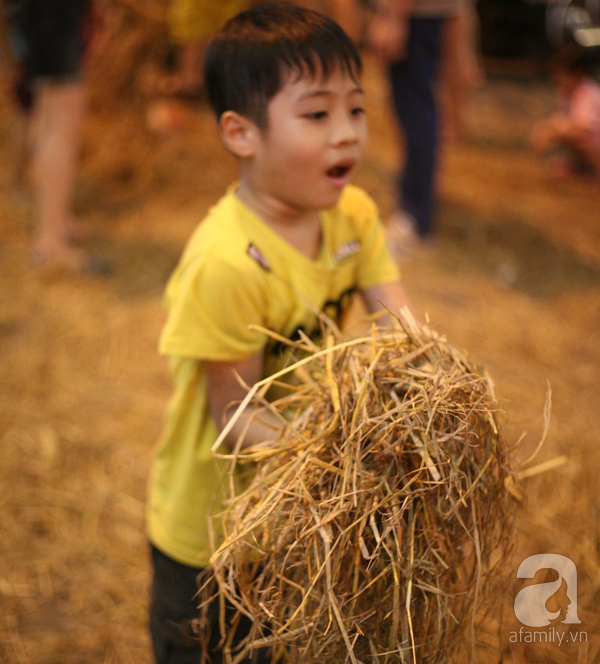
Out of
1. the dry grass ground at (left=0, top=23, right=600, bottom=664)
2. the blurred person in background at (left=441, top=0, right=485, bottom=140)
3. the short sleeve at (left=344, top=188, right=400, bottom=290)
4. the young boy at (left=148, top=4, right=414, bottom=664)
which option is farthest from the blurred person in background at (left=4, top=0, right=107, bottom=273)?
the short sleeve at (left=344, top=188, right=400, bottom=290)

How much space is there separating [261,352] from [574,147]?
3970 mm

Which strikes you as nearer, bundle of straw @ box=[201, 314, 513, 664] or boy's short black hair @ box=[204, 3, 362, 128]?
bundle of straw @ box=[201, 314, 513, 664]

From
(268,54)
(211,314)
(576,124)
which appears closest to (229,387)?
(211,314)

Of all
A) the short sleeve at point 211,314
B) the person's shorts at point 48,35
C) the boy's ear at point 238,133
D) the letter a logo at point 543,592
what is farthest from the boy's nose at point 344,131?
the person's shorts at point 48,35

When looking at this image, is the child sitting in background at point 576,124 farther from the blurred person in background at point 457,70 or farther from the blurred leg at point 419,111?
the blurred leg at point 419,111

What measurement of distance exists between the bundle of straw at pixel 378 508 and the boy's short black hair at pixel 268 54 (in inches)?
18.0

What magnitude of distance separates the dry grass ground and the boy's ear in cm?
44

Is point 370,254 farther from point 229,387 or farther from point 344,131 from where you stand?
point 229,387

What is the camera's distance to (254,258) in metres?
1.25

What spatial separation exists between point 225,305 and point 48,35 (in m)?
2.34

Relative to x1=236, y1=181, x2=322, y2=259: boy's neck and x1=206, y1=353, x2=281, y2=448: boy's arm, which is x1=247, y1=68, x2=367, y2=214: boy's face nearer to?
x1=236, y1=181, x2=322, y2=259: boy's neck

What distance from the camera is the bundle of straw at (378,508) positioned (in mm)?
958

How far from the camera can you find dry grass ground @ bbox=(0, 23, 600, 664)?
1.86m

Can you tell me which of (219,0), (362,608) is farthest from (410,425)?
(219,0)
